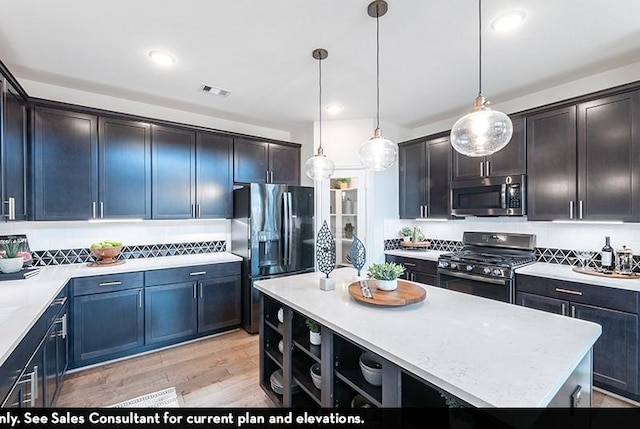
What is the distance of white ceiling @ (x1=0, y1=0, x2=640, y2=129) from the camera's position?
1937mm

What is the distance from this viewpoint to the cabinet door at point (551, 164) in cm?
283

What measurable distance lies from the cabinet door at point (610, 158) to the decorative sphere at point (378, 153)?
199 cm

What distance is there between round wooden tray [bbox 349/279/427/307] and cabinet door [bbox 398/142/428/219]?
2.35 m

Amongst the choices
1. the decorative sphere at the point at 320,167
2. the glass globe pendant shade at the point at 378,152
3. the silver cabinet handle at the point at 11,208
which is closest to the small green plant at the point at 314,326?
the glass globe pendant shade at the point at 378,152

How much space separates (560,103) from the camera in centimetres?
287

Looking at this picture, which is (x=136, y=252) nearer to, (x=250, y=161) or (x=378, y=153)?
(x=250, y=161)

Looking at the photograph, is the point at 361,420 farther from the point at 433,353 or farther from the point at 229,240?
the point at 229,240

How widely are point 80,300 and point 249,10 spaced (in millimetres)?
2881

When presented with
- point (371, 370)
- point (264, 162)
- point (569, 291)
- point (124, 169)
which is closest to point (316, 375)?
point (371, 370)

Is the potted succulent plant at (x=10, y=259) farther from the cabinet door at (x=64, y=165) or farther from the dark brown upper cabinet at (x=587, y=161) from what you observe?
the dark brown upper cabinet at (x=587, y=161)

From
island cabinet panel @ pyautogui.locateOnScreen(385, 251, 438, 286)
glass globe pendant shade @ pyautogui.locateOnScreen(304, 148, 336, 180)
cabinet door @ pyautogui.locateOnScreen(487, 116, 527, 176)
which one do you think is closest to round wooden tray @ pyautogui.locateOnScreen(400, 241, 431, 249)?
island cabinet panel @ pyautogui.locateOnScreen(385, 251, 438, 286)

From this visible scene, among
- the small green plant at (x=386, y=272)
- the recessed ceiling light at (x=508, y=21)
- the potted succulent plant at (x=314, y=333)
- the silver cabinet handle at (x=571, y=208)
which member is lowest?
the potted succulent plant at (x=314, y=333)

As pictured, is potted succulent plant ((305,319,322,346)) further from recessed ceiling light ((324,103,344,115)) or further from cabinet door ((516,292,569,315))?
recessed ceiling light ((324,103,344,115))

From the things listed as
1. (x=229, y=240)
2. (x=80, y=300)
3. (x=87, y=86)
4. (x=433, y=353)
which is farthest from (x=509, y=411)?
(x=87, y=86)
